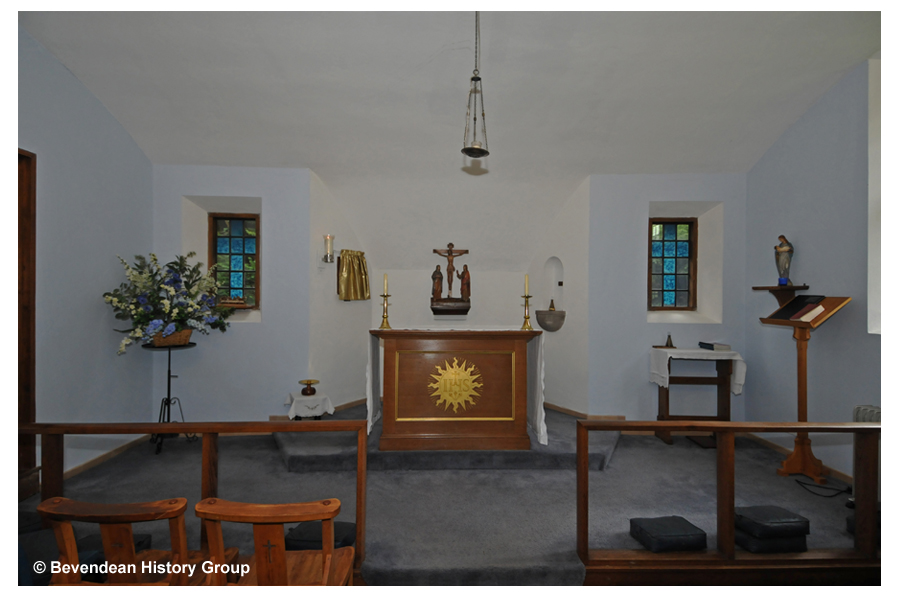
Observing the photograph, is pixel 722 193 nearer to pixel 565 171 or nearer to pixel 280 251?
pixel 565 171

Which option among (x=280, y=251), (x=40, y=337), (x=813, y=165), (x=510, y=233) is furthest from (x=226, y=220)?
(x=813, y=165)

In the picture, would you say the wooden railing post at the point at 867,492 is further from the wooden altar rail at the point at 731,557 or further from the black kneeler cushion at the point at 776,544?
the black kneeler cushion at the point at 776,544

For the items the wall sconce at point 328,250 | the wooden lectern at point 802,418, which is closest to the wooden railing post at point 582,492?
the wooden lectern at point 802,418

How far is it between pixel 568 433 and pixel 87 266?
477 centimetres

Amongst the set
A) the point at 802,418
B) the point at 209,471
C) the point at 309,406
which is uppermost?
the point at 209,471

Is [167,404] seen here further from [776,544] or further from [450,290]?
[776,544]

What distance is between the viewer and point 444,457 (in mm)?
4434

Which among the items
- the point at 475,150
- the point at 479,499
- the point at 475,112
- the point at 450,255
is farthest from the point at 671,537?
the point at 450,255

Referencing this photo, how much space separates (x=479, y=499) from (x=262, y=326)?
320 cm

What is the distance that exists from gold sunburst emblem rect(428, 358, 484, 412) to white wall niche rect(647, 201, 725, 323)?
2559 millimetres

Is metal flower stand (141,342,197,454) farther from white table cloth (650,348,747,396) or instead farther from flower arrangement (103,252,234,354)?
white table cloth (650,348,747,396)

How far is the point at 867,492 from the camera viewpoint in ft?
9.22

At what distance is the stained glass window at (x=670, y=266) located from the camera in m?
6.25

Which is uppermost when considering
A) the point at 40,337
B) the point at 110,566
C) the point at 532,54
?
the point at 532,54
